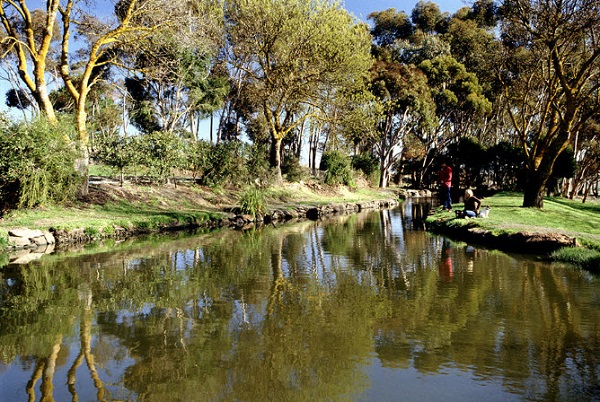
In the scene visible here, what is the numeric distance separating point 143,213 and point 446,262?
12401 millimetres

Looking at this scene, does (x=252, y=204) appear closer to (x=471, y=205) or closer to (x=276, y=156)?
(x=276, y=156)

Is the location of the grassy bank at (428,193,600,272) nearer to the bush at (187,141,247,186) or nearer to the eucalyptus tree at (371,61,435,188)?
the bush at (187,141,247,186)

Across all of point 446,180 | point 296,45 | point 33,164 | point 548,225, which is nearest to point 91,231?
point 33,164

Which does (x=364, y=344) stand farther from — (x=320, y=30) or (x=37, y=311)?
(x=320, y=30)

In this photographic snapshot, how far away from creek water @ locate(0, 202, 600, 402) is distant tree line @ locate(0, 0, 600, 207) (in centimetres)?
938

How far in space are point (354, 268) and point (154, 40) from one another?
1558 centimetres

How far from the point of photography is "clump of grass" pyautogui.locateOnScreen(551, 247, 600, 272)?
9.35 meters

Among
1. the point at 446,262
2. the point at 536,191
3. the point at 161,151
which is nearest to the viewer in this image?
the point at 446,262

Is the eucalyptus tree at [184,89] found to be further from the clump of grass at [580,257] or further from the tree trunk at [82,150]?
the clump of grass at [580,257]

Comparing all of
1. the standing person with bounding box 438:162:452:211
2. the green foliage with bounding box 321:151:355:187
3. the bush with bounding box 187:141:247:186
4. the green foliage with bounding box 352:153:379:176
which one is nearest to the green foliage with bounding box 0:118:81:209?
the bush with bounding box 187:141:247:186

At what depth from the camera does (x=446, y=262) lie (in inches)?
406

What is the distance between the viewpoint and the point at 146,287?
26.5 feet

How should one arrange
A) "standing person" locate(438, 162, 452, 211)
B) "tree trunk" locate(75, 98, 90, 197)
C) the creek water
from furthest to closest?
1. "standing person" locate(438, 162, 452, 211)
2. "tree trunk" locate(75, 98, 90, 197)
3. the creek water

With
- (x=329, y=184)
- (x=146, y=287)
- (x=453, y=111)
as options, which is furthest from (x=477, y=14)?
(x=146, y=287)
